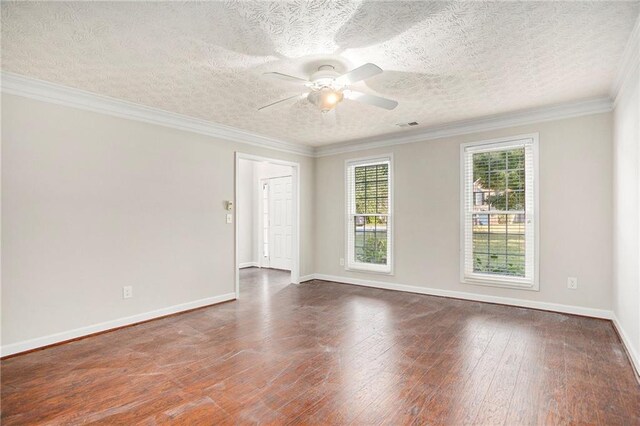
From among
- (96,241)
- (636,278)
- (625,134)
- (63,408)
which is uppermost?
(625,134)

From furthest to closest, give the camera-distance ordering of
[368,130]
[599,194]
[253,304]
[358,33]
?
[368,130] → [253,304] → [599,194] → [358,33]

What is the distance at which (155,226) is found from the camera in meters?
4.10

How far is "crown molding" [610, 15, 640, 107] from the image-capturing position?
2376 millimetres

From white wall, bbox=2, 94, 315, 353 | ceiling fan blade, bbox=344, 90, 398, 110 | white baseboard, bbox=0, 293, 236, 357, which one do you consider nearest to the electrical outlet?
white wall, bbox=2, 94, 315, 353

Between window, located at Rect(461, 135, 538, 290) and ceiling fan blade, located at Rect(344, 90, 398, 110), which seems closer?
ceiling fan blade, located at Rect(344, 90, 398, 110)

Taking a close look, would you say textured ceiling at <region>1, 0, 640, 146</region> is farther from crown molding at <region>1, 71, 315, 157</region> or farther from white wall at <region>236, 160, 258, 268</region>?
white wall at <region>236, 160, 258, 268</region>

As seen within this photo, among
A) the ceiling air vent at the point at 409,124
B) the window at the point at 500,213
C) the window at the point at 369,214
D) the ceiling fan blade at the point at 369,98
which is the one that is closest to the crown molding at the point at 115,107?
the window at the point at 369,214

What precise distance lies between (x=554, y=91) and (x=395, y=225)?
2.76 meters

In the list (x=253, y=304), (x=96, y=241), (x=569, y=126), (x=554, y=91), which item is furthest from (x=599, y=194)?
(x=96, y=241)

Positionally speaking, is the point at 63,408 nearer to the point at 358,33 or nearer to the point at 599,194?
the point at 358,33

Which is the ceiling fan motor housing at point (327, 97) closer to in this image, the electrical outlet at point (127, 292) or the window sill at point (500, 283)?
the electrical outlet at point (127, 292)

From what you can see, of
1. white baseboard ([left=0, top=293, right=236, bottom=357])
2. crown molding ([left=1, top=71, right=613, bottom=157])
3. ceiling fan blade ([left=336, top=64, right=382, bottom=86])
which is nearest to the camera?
ceiling fan blade ([left=336, top=64, right=382, bottom=86])

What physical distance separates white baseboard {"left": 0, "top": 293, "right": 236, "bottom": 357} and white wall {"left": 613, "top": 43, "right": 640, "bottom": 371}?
456 cm

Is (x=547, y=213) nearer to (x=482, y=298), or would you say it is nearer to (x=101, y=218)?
(x=482, y=298)
